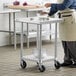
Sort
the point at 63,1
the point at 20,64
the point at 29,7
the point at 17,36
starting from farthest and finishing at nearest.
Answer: the point at 17,36, the point at 29,7, the point at 20,64, the point at 63,1

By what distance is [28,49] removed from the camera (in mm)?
6148

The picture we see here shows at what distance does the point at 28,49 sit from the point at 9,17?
88 cm

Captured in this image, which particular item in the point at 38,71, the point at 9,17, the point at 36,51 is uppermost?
Answer: the point at 9,17

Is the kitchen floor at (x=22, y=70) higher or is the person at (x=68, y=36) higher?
the person at (x=68, y=36)

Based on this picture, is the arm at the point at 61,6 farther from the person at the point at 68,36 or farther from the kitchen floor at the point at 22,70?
the kitchen floor at the point at 22,70

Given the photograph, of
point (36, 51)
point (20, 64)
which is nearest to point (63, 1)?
point (36, 51)

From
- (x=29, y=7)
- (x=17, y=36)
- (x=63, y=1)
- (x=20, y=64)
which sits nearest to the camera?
(x=63, y=1)

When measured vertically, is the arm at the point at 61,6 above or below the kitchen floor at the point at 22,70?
above

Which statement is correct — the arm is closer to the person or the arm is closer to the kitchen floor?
the person

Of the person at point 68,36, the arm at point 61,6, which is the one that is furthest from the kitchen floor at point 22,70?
the arm at point 61,6

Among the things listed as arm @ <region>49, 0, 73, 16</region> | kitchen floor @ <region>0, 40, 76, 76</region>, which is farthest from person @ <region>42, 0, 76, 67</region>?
kitchen floor @ <region>0, 40, 76, 76</region>

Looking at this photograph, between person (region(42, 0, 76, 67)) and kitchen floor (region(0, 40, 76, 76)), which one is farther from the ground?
person (region(42, 0, 76, 67))

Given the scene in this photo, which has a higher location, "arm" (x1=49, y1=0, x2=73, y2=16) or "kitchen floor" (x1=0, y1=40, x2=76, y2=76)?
"arm" (x1=49, y1=0, x2=73, y2=16)

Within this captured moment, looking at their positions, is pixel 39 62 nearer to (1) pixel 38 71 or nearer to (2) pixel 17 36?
(1) pixel 38 71
